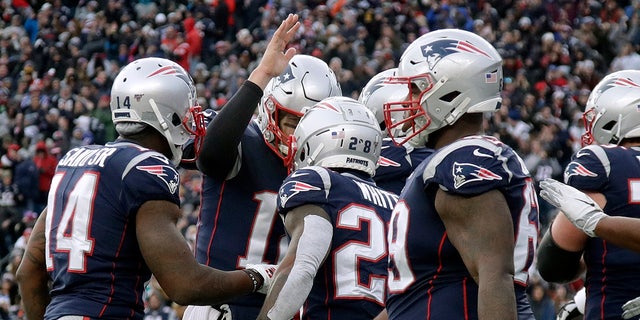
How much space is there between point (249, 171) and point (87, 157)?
3.46 ft

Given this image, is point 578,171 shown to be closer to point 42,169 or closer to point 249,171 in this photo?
point 249,171

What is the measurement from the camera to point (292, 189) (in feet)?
16.3

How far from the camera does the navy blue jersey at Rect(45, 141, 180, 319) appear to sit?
191 inches

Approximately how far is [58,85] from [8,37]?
3.28m

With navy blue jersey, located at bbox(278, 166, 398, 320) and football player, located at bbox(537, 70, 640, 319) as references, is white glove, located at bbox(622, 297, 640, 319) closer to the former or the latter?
football player, located at bbox(537, 70, 640, 319)

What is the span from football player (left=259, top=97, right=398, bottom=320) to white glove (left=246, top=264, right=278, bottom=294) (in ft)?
0.64

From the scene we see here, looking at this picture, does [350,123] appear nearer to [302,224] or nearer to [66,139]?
[302,224]

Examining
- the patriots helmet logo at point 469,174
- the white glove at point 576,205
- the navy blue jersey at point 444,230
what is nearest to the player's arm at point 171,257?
the navy blue jersey at point 444,230

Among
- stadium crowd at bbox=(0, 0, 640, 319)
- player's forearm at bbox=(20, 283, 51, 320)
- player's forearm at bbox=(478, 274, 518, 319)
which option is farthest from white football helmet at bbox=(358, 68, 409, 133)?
stadium crowd at bbox=(0, 0, 640, 319)

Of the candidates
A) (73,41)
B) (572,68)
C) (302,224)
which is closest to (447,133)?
(302,224)

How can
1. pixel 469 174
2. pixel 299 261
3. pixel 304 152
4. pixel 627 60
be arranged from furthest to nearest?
1. pixel 627 60
2. pixel 304 152
3. pixel 299 261
4. pixel 469 174

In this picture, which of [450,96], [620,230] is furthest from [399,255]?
[620,230]

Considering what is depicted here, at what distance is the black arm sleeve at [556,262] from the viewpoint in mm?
5559

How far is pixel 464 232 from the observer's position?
4164mm
